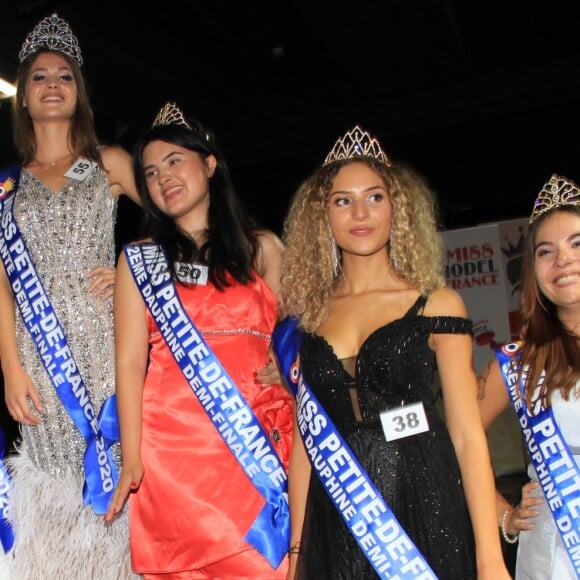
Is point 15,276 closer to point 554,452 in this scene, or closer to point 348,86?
point 554,452

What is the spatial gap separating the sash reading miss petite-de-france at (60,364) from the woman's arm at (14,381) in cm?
5

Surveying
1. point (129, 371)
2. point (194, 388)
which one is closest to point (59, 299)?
point (129, 371)

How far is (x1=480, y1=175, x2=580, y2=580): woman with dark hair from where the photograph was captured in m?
2.00

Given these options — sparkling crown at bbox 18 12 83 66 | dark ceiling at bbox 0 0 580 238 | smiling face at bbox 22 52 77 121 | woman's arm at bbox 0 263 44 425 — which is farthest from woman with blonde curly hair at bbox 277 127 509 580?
dark ceiling at bbox 0 0 580 238

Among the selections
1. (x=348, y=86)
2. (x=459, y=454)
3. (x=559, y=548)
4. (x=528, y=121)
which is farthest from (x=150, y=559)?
(x=528, y=121)

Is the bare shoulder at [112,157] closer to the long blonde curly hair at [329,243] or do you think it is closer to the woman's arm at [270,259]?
the woman's arm at [270,259]

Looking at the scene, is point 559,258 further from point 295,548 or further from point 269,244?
point 295,548

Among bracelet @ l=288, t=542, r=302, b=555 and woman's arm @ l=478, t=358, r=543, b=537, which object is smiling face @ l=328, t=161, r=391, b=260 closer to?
woman's arm @ l=478, t=358, r=543, b=537

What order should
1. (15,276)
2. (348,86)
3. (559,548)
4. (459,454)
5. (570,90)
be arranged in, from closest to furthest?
(459,454) → (559,548) → (15,276) → (570,90) → (348,86)

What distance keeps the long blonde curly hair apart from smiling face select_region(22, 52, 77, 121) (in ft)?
2.60

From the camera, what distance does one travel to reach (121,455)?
86.0 inches

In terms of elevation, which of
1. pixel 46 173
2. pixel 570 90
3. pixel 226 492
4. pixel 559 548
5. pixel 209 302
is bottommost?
pixel 559 548

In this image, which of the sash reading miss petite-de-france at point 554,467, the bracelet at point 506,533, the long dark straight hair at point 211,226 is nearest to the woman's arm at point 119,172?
the long dark straight hair at point 211,226

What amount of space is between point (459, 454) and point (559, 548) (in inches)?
18.1
